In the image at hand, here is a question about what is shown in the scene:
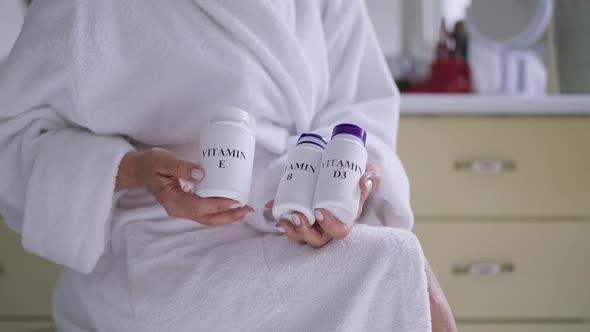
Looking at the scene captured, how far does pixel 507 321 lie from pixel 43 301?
3.27 feet

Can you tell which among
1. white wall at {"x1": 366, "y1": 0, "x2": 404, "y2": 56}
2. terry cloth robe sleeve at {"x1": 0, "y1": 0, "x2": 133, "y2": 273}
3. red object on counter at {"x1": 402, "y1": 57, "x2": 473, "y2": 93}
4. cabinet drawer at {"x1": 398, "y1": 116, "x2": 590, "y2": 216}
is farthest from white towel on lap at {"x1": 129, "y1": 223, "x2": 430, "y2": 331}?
white wall at {"x1": 366, "y1": 0, "x2": 404, "y2": 56}

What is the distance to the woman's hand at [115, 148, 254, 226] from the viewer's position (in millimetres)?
560

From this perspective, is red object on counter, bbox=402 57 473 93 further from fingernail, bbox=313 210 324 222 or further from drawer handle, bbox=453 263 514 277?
fingernail, bbox=313 210 324 222

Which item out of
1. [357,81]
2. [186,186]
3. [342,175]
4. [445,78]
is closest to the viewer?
[342,175]

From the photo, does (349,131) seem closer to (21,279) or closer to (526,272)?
(526,272)

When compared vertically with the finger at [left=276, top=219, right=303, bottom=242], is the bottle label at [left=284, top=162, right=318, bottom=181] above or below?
above

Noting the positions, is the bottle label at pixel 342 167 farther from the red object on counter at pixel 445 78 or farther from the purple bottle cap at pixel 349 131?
the red object on counter at pixel 445 78

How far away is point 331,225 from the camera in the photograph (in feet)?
1.85

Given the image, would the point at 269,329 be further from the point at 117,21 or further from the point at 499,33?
the point at 499,33

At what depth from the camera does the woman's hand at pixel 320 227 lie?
0.56m

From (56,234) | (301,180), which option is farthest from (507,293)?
(56,234)

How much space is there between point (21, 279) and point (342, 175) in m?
0.91

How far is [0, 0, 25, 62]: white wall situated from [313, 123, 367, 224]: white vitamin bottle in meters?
0.81

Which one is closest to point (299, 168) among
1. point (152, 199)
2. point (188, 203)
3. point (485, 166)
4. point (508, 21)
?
point (188, 203)
